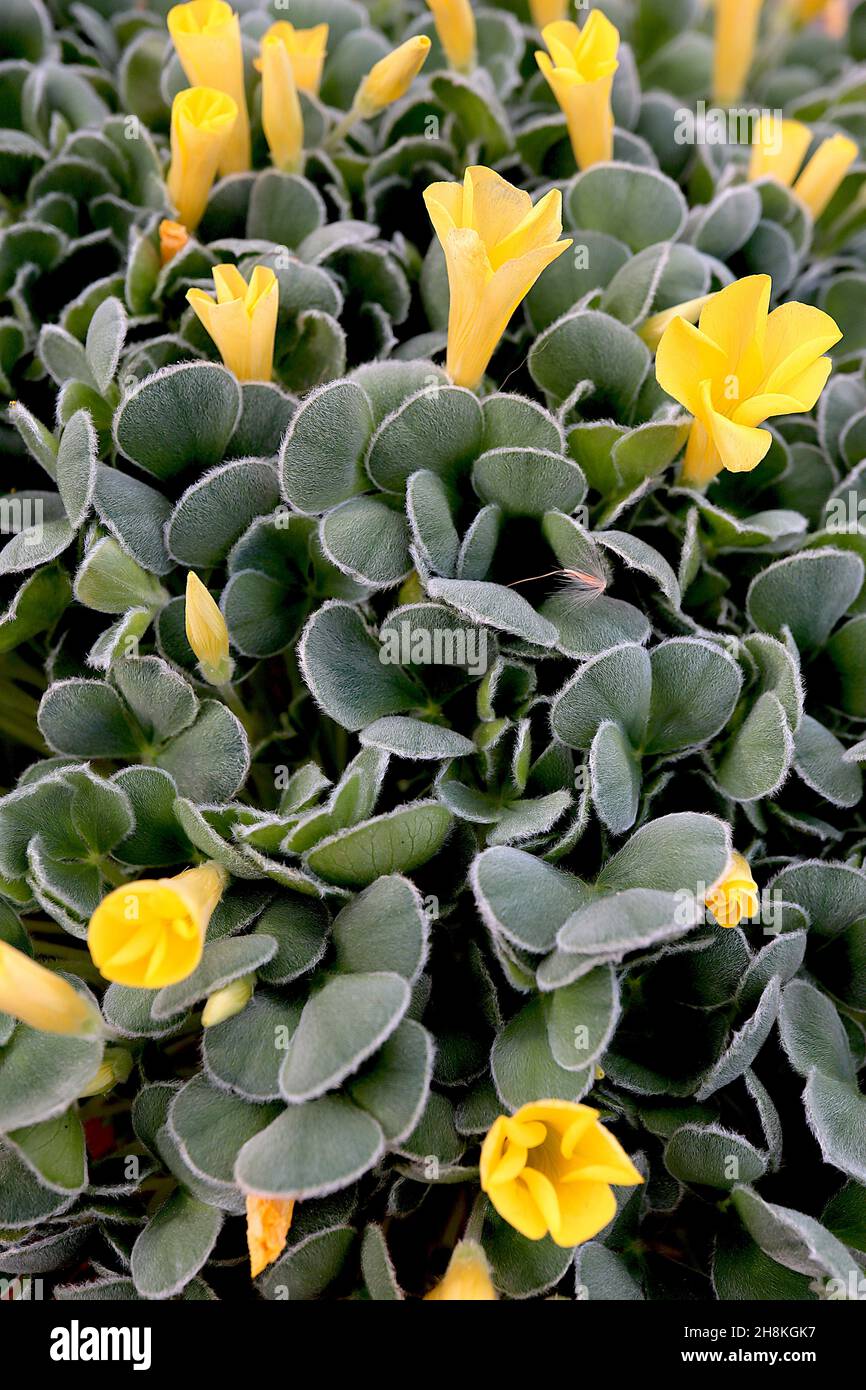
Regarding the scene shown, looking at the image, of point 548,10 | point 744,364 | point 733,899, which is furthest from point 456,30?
point 733,899

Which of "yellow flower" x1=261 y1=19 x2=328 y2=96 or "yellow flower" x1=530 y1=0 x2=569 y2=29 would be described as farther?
"yellow flower" x1=530 y1=0 x2=569 y2=29

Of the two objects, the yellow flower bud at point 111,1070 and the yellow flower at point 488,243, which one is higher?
the yellow flower at point 488,243

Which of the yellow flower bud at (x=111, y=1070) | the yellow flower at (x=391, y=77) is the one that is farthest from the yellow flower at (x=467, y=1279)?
the yellow flower at (x=391, y=77)

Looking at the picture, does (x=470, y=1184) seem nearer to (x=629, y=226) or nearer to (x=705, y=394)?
(x=705, y=394)

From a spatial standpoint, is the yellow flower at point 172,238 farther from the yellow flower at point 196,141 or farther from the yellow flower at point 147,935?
the yellow flower at point 147,935

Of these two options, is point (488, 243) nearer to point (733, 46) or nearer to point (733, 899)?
point (733, 899)

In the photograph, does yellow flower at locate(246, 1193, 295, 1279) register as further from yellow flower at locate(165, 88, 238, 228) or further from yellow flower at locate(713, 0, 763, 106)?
yellow flower at locate(713, 0, 763, 106)

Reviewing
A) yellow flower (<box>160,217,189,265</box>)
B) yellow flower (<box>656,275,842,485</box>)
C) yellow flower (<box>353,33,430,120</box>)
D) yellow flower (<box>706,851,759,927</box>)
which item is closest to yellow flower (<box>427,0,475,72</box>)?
yellow flower (<box>353,33,430,120</box>)
